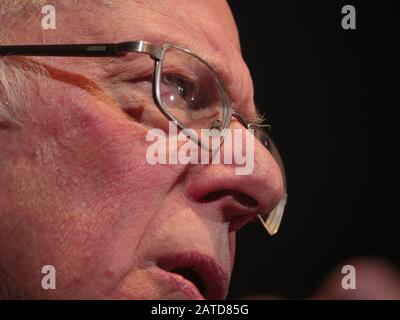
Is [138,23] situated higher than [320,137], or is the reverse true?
[138,23]

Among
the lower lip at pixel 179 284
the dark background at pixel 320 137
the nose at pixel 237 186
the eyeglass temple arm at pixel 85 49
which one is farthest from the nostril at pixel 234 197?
the dark background at pixel 320 137

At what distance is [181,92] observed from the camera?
877 millimetres

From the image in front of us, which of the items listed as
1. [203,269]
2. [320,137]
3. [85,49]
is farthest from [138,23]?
[320,137]

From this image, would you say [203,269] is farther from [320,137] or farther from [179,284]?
[320,137]

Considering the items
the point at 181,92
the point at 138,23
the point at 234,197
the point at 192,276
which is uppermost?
the point at 138,23

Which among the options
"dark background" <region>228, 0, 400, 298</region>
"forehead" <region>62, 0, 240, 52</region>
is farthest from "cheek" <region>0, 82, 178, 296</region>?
"dark background" <region>228, 0, 400, 298</region>

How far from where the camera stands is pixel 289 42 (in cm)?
172

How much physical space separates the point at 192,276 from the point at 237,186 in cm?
18

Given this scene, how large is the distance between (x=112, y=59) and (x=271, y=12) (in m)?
1.01

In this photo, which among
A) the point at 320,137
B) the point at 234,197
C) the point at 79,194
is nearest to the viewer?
the point at 79,194

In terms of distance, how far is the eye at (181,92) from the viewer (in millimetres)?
861

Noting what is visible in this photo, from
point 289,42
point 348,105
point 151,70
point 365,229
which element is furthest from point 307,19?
point 151,70

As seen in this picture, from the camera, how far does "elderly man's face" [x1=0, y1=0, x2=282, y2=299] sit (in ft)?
2.48

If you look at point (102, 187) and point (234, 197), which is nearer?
point (102, 187)
